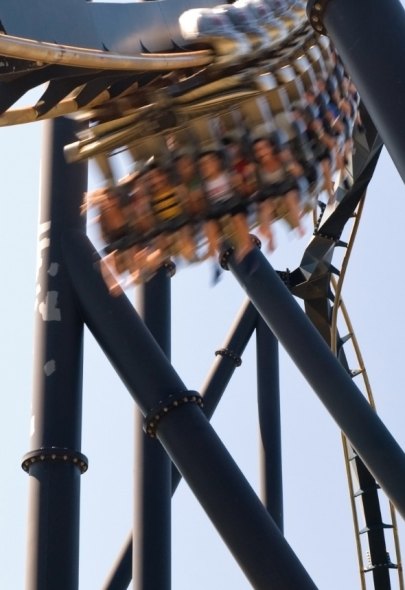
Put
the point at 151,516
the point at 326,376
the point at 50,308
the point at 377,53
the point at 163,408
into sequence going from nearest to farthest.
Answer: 1. the point at 377,53
2. the point at 163,408
3. the point at 50,308
4. the point at 151,516
5. the point at 326,376

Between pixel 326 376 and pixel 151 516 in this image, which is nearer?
pixel 151 516

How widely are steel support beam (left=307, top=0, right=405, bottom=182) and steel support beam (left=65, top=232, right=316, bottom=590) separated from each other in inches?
113

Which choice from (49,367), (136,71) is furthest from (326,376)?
(136,71)

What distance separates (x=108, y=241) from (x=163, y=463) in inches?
99.8

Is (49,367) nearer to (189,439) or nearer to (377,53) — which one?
(189,439)

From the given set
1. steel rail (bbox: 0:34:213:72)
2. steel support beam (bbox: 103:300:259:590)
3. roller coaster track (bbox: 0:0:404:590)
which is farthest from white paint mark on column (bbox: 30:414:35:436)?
steel support beam (bbox: 103:300:259:590)

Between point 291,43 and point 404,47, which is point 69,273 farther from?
point 404,47

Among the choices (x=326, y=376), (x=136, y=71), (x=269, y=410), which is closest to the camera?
(x=136, y=71)

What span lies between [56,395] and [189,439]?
93cm

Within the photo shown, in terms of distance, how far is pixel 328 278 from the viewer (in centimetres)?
1184

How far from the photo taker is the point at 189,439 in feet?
19.6

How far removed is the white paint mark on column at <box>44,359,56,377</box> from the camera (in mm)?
6508

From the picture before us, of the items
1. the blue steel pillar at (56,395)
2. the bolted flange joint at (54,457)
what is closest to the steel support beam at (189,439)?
the blue steel pillar at (56,395)

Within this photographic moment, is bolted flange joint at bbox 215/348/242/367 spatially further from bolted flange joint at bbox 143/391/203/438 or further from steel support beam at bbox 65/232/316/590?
bolted flange joint at bbox 143/391/203/438
